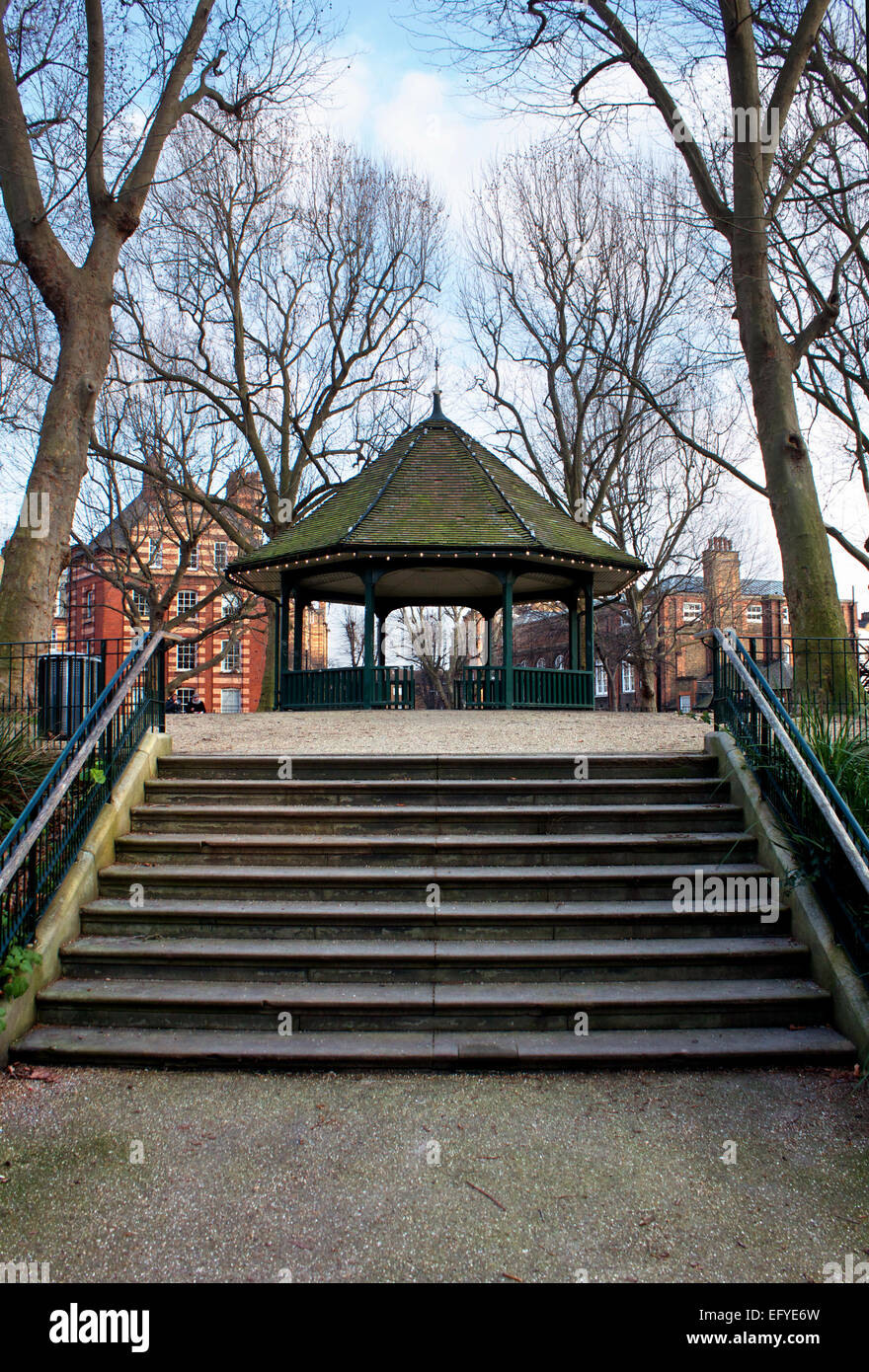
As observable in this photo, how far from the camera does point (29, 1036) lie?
4.05 meters

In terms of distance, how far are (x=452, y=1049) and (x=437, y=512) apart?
1237 cm

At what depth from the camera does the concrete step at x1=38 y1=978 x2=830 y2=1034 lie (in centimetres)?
410

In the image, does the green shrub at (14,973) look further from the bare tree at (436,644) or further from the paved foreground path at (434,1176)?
the bare tree at (436,644)

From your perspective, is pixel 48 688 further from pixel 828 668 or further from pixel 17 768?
pixel 828 668

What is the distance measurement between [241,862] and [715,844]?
10.8 feet

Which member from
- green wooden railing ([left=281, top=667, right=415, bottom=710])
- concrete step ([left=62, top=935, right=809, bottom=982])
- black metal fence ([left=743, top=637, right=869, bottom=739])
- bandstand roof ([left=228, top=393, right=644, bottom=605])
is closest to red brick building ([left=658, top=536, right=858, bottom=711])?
black metal fence ([left=743, top=637, right=869, bottom=739])

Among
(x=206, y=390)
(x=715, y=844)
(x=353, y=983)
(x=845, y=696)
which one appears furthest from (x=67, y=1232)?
(x=206, y=390)

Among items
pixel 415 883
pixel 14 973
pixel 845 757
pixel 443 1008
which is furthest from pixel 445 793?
pixel 14 973

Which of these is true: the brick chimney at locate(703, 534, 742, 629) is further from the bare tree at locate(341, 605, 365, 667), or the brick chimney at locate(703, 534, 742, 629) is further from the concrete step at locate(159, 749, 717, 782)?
the concrete step at locate(159, 749, 717, 782)

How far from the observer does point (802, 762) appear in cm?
471

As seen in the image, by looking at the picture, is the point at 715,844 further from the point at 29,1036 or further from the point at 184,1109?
the point at 29,1036

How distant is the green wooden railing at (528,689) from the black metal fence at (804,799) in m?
7.89

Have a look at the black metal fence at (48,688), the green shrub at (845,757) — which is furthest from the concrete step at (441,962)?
the black metal fence at (48,688)
